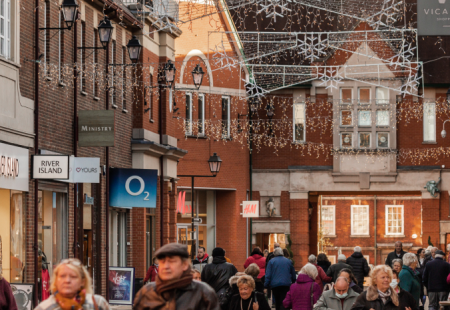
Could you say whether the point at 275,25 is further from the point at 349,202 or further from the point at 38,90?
the point at 38,90

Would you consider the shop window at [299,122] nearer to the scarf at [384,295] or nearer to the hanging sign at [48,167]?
the hanging sign at [48,167]

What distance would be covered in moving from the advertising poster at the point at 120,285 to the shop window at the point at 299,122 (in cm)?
2442

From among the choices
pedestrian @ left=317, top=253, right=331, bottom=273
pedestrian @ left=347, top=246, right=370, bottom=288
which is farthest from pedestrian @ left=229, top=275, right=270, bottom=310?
pedestrian @ left=347, top=246, right=370, bottom=288

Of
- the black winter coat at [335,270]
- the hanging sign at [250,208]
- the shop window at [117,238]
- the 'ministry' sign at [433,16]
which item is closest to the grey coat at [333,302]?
the black winter coat at [335,270]

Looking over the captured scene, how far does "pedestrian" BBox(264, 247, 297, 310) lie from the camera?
19.3m

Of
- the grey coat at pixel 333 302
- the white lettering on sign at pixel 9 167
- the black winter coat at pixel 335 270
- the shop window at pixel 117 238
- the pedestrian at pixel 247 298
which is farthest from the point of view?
the shop window at pixel 117 238

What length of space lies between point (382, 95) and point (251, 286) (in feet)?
107

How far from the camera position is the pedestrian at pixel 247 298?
12.3 meters

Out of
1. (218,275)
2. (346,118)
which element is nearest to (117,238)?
(218,275)

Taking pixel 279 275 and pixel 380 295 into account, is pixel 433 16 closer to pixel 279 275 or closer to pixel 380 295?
pixel 279 275

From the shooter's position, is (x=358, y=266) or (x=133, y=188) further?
(x=133, y=188)

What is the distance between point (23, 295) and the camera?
47.0 ft

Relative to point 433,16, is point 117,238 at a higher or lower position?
lower

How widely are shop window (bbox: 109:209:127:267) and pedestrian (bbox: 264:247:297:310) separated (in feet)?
24.4
